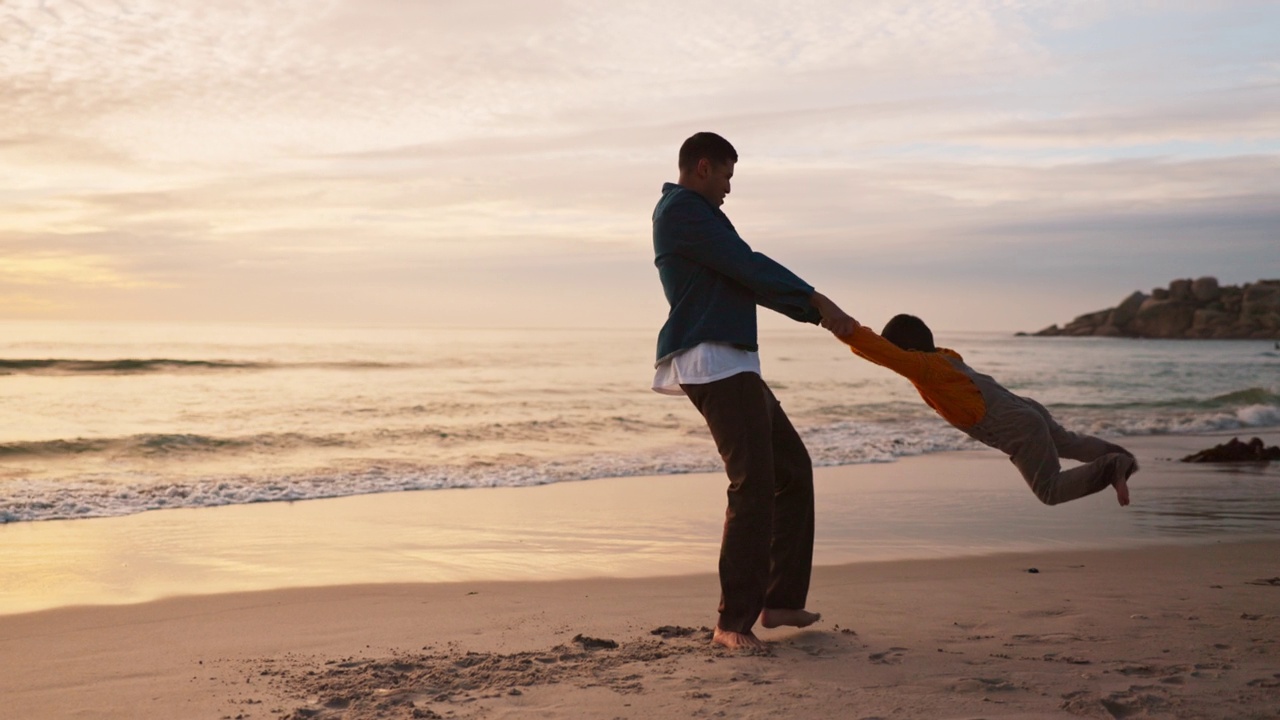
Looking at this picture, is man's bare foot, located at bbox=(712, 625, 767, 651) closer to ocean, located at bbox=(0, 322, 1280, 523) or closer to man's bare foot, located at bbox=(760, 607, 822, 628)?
man's bare foot, located at bbox=(760, 607, 822, 628)

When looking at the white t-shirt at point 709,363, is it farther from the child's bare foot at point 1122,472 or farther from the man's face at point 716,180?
the child's bare foot at point 1122,472

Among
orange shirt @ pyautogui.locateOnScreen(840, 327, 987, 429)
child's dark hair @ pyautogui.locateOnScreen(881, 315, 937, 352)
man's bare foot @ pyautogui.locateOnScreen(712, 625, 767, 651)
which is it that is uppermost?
child's dark hair @ pyautogui.locateOnScreen(881, 315, 937, 352)

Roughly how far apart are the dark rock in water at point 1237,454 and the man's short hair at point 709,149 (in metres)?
10.0

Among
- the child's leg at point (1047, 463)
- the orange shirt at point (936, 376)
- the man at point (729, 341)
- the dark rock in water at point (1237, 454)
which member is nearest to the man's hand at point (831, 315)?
the man at point (729, 341)

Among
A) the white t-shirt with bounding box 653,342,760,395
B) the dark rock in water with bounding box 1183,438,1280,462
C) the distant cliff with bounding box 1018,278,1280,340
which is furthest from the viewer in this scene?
the distant cliff with bounding box 1018,278,1280,340

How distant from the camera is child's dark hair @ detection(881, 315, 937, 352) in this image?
432cm

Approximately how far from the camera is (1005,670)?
3.66m

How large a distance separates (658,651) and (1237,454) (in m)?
10.2

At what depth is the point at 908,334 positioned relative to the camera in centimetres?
432

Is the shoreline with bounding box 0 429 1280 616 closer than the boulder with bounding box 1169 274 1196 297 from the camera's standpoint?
Yes

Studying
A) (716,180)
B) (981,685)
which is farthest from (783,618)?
(716,180)

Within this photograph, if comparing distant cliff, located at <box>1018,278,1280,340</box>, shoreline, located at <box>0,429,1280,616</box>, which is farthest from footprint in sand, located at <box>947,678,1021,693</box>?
distant cliff, located at <box>1018,278,1280,340</box>

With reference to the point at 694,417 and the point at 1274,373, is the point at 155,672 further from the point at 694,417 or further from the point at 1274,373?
the point at 1274,373

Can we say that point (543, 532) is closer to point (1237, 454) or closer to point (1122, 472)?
point (1122, 472)
